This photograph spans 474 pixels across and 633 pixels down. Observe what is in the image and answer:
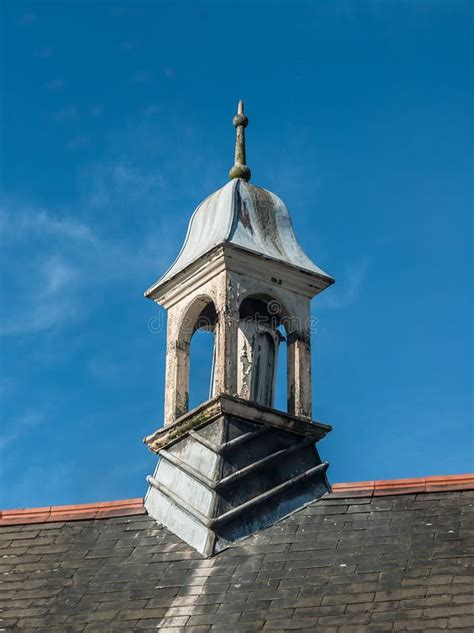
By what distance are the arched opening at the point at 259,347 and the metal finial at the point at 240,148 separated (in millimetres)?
1603

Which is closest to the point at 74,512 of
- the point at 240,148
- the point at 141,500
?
the point at 141,500

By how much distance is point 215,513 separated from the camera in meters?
13.5

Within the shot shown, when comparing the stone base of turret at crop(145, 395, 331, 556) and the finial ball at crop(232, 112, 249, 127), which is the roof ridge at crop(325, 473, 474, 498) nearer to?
the stone base of turret at crop(145, 395, 331, 556)

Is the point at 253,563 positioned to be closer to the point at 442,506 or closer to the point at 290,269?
the point at 442,506

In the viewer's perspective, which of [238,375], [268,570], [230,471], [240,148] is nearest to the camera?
[268,570]

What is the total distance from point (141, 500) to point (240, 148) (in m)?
4.53

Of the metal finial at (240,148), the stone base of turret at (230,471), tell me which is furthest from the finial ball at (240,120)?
the stone base of turret at (230,471)

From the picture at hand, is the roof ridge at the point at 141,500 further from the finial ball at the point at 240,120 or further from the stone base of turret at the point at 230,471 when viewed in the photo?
the finial ball at the point at 240,120

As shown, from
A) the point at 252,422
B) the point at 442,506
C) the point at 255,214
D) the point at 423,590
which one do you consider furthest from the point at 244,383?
the point at 423,590

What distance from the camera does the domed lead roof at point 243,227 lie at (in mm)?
15273

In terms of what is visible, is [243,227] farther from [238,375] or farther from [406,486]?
[406,486]

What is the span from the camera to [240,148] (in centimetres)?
1658

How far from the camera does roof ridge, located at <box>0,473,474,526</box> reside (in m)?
13.4

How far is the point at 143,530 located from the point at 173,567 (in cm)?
96
